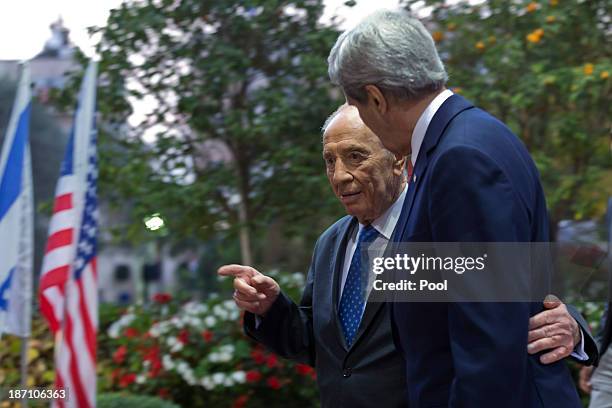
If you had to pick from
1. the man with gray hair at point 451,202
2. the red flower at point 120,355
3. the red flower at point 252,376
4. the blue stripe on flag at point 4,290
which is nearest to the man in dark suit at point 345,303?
the man with gray hair at point 451,202

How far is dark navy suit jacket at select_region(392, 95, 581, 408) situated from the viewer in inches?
72.8

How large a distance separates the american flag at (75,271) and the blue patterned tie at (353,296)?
2369 mm

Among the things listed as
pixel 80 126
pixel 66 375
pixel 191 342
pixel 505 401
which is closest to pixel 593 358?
pixel 505 401

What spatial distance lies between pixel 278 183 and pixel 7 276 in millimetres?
2923

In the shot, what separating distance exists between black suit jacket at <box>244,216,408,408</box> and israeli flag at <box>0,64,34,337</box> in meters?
2.38

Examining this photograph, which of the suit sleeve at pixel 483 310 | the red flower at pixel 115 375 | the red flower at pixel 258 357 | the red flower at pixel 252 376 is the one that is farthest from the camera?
the red flower at pixel 115 375

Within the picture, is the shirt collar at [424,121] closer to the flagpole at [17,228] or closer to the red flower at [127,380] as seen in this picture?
the flagpole at [17,228]

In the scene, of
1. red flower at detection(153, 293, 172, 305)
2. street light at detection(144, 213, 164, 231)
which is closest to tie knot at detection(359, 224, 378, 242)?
street light at detection(144, 213, 164, 231)

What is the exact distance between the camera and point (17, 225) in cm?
507

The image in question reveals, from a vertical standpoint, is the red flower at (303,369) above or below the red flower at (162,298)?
below

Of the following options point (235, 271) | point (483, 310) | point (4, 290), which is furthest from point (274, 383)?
point (483, 310)

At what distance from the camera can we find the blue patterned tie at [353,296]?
2.85 m

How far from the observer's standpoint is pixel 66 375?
4.84 m

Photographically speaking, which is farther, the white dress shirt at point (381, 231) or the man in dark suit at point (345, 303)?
the white dress shirt at point (381, 231)
